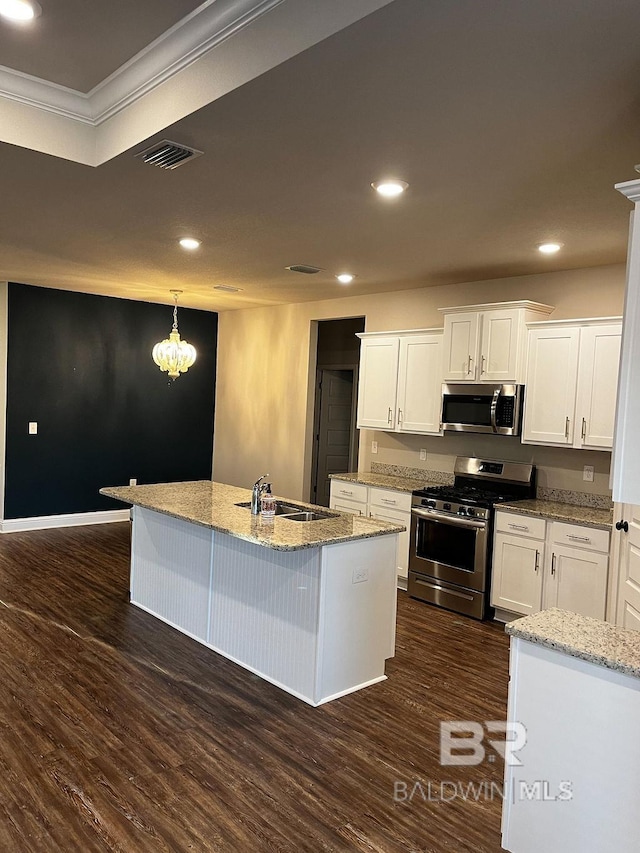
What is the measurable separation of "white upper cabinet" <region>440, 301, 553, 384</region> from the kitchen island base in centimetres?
190

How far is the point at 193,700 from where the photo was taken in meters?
3.37

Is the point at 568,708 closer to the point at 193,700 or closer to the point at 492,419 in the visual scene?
the point at 193,700

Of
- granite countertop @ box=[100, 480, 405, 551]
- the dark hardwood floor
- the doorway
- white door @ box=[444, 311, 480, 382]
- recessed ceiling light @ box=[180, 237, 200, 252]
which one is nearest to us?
the dark hardwood floor

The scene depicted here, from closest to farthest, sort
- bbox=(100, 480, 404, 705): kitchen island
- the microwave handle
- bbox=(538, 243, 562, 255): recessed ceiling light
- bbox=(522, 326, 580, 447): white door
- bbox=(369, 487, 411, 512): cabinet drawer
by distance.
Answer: bbox=(100, 480, 404, 705): kitchen island, bbox=(538, 243, 562, 255): recessed ceiling light, bbox=(522, 326, 580, 447): white door, the microwave handle, bbox=(369, 487, 411, 512): cabinet drawer

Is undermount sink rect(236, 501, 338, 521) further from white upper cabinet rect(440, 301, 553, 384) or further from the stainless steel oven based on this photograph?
white upper cabinet rect(440, 301, 553, 384)

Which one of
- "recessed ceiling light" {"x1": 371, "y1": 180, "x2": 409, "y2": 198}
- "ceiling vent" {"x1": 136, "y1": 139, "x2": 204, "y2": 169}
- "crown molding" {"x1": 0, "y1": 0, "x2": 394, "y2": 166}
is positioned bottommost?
"ceiling vent" {"x1": 136, "y1": 139, "x2": 204, "y2": 169}

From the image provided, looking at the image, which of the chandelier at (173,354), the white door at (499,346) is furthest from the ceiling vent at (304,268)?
the chandelier at (173,354)

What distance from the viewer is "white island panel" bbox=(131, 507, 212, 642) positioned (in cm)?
414

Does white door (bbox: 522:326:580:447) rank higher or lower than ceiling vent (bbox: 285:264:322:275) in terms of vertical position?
lower

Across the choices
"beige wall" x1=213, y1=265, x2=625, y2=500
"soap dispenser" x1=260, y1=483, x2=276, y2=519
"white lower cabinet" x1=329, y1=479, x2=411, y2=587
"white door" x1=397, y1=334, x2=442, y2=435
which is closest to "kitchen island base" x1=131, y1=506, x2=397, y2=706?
"soap dispenser" x1=260, y1=483, x2=276, y2=519

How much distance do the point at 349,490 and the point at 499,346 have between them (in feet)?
6.32

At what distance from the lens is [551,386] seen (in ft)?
15.3

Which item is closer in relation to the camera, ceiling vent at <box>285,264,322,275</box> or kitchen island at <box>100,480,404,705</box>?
kitchen island at <box>100,480,404,705</box>

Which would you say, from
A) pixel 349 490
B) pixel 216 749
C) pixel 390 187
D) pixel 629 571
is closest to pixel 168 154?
pixel 390 187
